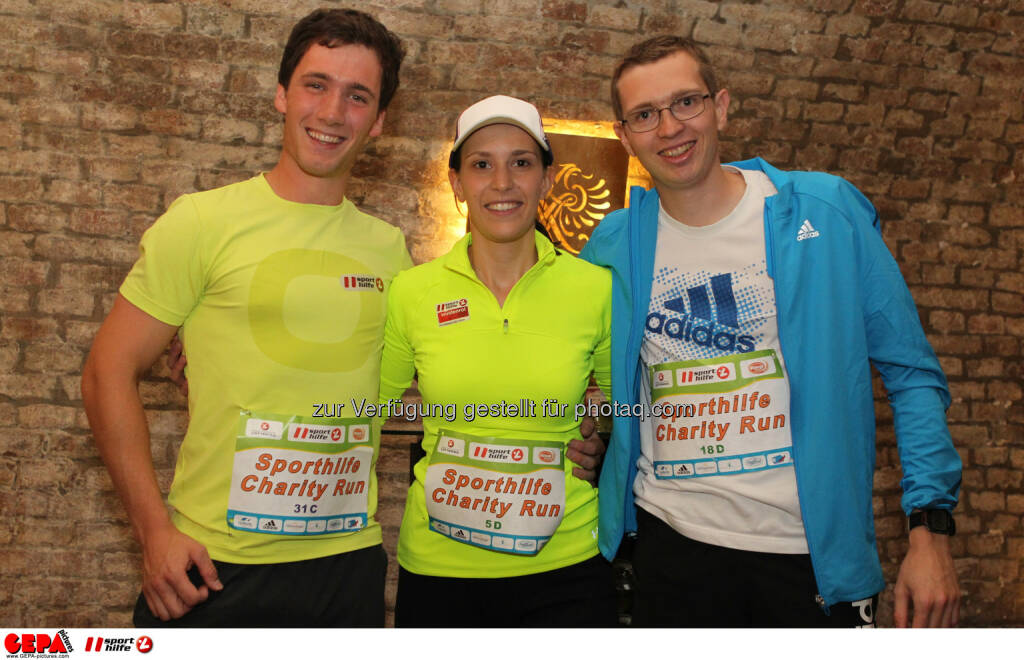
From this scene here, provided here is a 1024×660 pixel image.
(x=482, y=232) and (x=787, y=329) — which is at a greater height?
(x=482, y=232)

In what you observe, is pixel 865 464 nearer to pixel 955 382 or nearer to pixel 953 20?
pixel 955 382

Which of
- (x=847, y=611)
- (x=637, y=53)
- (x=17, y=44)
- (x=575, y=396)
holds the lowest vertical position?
(x=847, y=611)

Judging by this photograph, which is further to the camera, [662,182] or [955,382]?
[955,382]

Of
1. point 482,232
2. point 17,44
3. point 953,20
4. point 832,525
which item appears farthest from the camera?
point 953,20

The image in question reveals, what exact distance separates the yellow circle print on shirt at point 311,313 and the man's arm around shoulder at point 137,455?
0.22 metres

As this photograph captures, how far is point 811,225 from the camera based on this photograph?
166 cm

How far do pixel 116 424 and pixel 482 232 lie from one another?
0.90 meters

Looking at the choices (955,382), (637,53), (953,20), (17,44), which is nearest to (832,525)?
(637,53)

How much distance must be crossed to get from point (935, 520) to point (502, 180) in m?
1.19

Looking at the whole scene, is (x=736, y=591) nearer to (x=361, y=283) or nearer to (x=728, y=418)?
(x=728, y=418)
